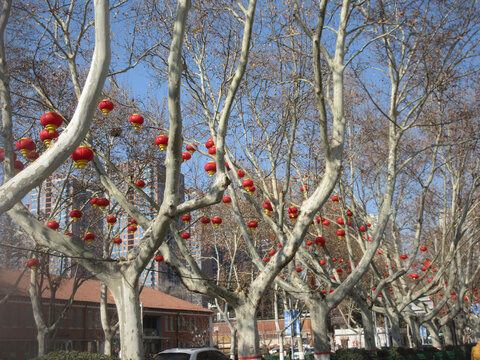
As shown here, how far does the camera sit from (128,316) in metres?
7.63

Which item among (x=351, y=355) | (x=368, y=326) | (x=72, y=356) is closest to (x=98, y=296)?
(x=368, y=326)

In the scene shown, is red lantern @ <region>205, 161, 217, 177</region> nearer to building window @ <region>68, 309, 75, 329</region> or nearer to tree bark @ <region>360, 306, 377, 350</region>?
tree bark @ <region>360, 306, 377, 350</region>

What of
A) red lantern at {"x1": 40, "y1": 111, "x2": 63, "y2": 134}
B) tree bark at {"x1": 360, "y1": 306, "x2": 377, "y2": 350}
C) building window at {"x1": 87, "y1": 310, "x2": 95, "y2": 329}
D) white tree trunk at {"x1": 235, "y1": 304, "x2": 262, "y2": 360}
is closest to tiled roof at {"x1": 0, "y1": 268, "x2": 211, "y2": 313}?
building window at {"x1": 87, "y1": 310, "x2": 95, "y2": 329}

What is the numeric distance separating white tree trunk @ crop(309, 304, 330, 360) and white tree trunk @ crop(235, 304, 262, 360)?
69.1 inches

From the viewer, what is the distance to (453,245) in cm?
1553

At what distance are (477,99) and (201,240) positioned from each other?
1471cm

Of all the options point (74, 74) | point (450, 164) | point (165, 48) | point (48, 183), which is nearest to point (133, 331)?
point (74, 74)

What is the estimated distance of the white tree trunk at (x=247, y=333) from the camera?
9172 millimetres

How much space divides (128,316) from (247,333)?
109 inches

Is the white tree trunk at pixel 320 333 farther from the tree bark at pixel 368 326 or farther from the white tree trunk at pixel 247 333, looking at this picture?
the tree bark at pixel 368 326

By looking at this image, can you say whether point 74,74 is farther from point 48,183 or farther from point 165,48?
point 48,183

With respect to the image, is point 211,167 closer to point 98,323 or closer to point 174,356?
point 174,356

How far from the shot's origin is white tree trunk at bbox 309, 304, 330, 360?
10.3 metres

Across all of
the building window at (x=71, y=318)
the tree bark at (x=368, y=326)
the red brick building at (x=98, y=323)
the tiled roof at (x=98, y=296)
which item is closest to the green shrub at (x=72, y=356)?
the tree bark at (x=368, y=326)
